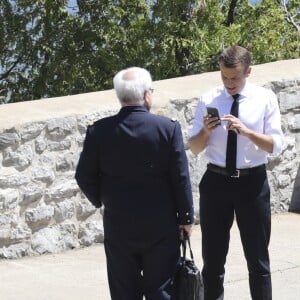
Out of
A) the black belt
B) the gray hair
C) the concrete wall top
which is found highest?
the gray hair

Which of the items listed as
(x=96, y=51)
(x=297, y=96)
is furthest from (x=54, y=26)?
(x=297, y=96)

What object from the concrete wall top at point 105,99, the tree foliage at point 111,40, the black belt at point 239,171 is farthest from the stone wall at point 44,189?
the tree foliage at point 111,40

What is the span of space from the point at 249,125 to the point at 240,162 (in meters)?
0.21

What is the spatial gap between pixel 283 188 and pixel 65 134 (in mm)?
2401

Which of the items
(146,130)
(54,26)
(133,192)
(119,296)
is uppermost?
(54,26)

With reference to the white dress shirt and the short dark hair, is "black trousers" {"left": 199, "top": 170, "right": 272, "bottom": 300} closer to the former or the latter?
the white dress shirt

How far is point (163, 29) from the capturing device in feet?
Result: 43.8

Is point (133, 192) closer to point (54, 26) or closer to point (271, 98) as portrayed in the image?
point (271, 98)

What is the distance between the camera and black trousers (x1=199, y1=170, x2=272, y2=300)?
4.18m

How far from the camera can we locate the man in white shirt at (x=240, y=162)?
4133 mm

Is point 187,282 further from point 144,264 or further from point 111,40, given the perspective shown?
point 111,40

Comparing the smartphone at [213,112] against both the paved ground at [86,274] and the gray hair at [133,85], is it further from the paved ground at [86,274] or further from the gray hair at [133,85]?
the paved ground at [86,274]


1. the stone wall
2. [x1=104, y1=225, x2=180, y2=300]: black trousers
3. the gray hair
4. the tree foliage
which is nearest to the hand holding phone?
the gray hair

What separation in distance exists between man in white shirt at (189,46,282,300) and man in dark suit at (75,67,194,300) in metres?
0.53
